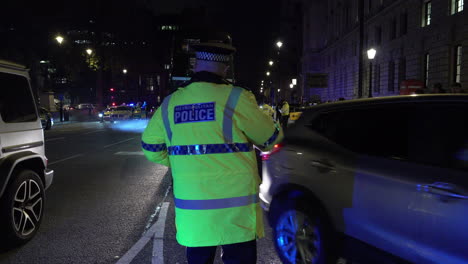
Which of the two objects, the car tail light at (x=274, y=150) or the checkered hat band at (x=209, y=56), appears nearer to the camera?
the checkered hat band at (x=209, y=56)

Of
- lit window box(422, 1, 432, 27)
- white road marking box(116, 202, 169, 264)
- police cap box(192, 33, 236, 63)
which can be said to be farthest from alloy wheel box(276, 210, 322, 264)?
lit window box(422, 1, 432, 27)

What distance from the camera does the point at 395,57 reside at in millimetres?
33219

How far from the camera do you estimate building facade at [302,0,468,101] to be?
22.7m

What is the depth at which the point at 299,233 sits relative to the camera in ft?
12.7

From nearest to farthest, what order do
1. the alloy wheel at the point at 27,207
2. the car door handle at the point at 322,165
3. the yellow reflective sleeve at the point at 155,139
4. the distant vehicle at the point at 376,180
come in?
1. the yellow reflective sleeve at the point at 155,139
2. the distant vehicle at the point at 376,180
3. the car door handle at the point at 322,165
4. the alloy wheel at the point at 27,207

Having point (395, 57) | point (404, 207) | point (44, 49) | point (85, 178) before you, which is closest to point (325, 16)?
point (395, 57)

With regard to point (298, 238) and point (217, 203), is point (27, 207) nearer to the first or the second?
point (298, 238)

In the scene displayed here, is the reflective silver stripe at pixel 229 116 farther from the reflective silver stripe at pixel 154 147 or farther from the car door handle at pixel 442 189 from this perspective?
the car door handle at pixel 442 189

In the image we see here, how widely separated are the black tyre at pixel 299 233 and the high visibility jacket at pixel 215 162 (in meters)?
1.37

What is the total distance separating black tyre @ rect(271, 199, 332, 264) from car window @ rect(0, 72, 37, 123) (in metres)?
3.21

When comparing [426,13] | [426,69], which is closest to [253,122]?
[426,69]

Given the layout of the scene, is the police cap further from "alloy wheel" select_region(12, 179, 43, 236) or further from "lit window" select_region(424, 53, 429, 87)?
"lit window" select_region(424, 53, 429, 87)

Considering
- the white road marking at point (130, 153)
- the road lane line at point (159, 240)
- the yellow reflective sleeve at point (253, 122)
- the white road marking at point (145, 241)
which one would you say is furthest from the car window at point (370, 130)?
the white road marking at point (130, 153)

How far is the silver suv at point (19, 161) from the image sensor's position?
448 centimetres
